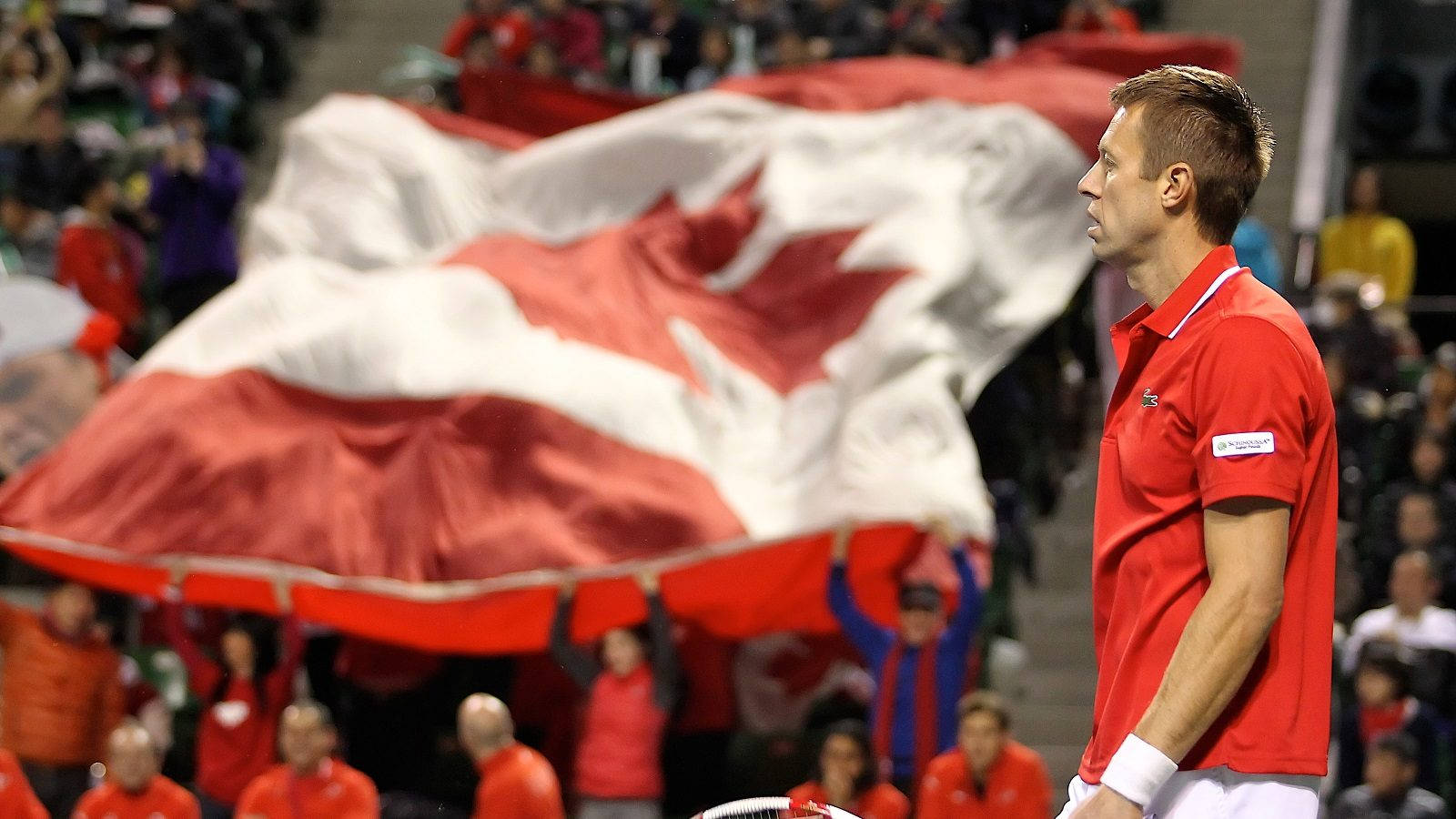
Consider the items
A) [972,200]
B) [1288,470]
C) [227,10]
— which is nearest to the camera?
[1288,470]

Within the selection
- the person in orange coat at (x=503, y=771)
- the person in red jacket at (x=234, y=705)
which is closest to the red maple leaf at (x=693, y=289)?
the person in red jacket at (x=234, y=705)

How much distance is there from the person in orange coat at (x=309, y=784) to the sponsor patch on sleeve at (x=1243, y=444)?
568 cm

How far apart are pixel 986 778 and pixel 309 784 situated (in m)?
2.40

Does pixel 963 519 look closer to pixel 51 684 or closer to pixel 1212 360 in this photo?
pixel 51 684

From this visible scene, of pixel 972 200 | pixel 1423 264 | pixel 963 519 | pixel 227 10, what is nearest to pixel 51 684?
pixel 963 519

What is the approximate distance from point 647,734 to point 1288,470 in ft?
18.3

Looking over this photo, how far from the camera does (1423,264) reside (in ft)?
52.6

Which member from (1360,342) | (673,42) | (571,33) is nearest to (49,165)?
(571,33)

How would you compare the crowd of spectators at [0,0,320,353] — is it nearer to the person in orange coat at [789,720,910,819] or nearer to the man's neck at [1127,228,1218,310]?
the person in orange coat at [789,720,910,819]

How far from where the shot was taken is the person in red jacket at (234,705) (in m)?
8.15

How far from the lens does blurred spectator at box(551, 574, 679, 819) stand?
305 inches

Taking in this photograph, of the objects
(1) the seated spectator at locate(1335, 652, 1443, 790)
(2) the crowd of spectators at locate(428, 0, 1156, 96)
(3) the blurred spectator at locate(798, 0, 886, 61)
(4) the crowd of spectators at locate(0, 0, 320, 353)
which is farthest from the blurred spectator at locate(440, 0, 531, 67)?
(1) the seated spectator at locate(1335, 652, 1443, 790)

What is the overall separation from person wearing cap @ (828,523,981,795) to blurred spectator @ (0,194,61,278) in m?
5.55

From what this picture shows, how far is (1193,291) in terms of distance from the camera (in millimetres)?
2506
